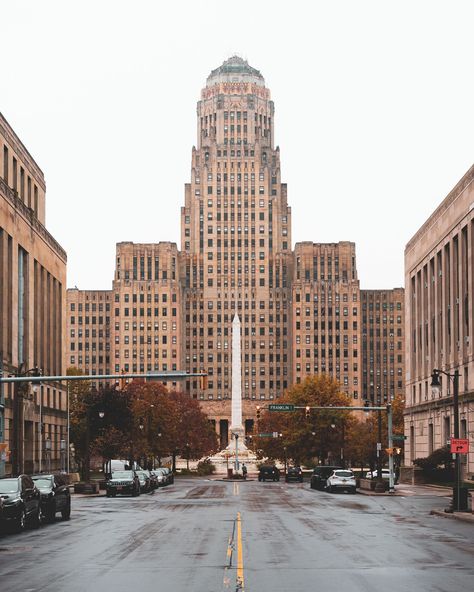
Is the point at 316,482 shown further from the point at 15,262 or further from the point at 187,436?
the point at 187,436

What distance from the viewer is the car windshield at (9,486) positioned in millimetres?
32112

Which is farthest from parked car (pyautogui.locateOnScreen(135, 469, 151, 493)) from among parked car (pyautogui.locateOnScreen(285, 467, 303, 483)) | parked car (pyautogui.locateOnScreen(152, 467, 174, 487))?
parked car (pyautogui.locateOnScreen(285, 467, 303, 483))

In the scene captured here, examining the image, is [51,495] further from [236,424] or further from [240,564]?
[236,424]

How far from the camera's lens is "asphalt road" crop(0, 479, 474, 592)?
1867cm

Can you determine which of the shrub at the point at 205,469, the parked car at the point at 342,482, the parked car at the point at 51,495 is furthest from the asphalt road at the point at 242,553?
the shrub at the point at 205,469

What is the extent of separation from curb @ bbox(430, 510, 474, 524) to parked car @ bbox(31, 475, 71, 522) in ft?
48.1

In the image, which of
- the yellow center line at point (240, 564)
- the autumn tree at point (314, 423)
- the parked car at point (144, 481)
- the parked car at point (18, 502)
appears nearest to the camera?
the yellow center line at point (240, 564)

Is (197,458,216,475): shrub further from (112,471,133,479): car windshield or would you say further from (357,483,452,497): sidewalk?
(112,471,133,479): car windshield

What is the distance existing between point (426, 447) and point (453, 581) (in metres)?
75.7

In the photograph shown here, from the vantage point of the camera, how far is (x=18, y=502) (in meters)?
32.2

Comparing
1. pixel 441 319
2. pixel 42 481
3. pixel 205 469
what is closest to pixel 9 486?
pixel 42 481

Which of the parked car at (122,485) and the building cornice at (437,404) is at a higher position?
the building cornice at (437,404)

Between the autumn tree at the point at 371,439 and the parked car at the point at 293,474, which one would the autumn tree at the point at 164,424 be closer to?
the parked car at the point at 293,474

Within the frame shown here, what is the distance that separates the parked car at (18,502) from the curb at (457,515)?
15394 mm
